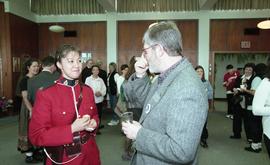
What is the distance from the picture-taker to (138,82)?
1819mm

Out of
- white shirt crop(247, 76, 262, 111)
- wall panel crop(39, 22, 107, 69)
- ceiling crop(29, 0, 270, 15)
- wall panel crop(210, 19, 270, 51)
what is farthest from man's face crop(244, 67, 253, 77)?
wall panel crop(39, 22, 107, 69)

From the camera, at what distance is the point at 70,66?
74.3 inches

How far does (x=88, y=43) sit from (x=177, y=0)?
3559 mm

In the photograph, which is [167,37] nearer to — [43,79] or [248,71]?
[43,79]

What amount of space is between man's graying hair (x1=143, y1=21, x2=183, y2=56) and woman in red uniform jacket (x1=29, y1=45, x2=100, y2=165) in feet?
2.64

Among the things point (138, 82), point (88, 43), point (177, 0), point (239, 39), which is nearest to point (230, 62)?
point (239, 39)

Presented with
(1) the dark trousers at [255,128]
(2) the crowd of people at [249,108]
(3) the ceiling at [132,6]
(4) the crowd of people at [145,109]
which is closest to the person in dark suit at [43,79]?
(4) the crowd of people at [145,109]

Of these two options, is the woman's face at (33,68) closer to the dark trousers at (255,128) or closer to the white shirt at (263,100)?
the white shirt at (263,100)

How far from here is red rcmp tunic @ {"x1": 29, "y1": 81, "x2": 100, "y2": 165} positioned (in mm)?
1729

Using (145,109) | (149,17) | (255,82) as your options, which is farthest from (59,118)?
(149,17)

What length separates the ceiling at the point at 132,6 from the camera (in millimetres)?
8773

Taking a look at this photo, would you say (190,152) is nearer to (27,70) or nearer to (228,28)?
(27,70)

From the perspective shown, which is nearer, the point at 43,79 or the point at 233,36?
the point at 43,79

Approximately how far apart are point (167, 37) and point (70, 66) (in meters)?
0.89
